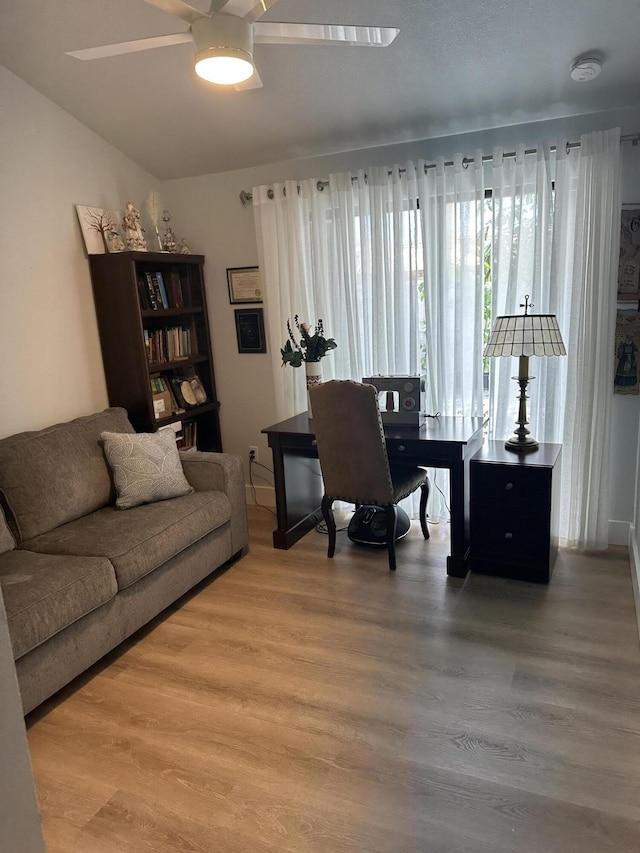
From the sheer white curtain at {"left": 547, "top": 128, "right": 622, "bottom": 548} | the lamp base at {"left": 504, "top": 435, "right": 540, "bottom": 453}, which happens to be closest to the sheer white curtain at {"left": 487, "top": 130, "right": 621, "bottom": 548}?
the sheer white curtain at {"left": 547, "top": 128, "right": 622, "bottom": 548}

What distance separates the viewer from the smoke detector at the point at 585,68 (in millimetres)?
2590

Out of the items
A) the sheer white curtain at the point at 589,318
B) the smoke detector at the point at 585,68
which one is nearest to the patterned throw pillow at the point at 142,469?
the sheer white curtain at the point at 589,318

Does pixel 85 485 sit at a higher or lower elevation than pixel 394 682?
higher

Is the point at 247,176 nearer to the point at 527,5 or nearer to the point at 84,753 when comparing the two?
the point at 527,5

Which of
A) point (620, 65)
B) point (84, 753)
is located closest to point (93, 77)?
point (620, 65)

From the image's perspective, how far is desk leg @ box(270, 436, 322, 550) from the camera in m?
3.54

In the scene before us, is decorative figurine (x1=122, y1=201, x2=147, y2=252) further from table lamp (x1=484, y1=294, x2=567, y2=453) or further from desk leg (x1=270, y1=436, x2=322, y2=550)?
table lamp (x1=484, y1=294, x2=567, y2=453)

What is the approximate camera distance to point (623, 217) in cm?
305

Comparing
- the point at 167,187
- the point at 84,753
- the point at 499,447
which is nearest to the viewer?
the point at 84,753

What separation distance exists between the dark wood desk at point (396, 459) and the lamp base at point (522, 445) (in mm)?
180

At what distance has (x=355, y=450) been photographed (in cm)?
310

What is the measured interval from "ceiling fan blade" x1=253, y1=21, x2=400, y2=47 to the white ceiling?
0.71m

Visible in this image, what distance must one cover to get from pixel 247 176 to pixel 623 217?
230cm

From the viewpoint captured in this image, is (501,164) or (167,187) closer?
(501,164)
